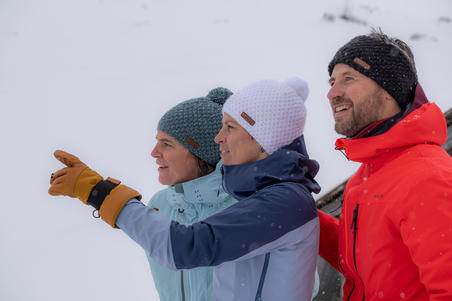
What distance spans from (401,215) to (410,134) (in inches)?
12.6

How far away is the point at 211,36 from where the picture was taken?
1024cm

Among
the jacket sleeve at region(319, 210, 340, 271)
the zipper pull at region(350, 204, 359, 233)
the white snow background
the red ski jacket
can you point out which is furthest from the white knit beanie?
the white snow background

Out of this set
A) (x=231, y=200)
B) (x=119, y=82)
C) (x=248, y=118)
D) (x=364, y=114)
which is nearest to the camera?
(x=364, y=114)

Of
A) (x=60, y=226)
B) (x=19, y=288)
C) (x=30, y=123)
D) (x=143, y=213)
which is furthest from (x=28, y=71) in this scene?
(x=143, y=213)

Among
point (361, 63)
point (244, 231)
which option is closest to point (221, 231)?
point (244, 231)

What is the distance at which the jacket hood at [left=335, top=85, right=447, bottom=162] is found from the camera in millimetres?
1320

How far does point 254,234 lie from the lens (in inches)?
47.4

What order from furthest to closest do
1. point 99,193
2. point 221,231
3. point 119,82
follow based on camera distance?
point 119,82
point 99,193
point 221,231

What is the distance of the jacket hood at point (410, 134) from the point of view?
52.0 inches

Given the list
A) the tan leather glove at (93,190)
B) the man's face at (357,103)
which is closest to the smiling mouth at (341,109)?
the man's face at (357,103)

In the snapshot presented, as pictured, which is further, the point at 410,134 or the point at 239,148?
the point at 239,148

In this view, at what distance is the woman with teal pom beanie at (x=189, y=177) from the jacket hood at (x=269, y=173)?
221 mm

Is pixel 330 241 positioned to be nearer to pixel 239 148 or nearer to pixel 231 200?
pixel 231 200

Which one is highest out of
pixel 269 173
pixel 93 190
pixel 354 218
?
pixel 93 190
